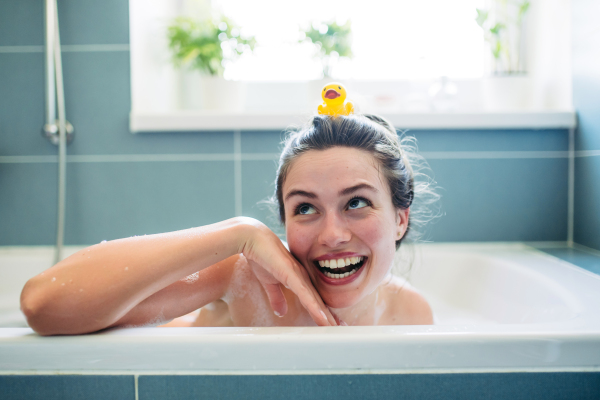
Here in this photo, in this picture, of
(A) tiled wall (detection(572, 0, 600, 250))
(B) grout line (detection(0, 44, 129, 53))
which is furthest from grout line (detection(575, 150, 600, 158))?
(B) grout line (detection(0, 44, 129, 53))

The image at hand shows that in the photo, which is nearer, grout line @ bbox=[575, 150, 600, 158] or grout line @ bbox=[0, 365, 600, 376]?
grout line @ bbox=[0, 365, 600, 376]

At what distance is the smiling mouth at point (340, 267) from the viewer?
0.80 m

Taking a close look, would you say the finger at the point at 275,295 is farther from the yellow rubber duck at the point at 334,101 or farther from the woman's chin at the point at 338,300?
the yellow rubber duck at the point at 334,101

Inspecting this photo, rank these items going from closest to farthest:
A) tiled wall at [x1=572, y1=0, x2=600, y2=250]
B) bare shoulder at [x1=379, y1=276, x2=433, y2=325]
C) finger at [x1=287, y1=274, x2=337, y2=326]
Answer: finger at [x1=287, y1=274, x2=337, y2=326] → bare shoulder at [x1=379, y1=276, x2=433, y2=325] → tiled wall at [x1=572, y1=0, x2=600, y2=250]

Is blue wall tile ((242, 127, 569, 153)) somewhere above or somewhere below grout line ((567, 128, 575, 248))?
above

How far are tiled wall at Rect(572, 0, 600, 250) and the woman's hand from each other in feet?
3.24

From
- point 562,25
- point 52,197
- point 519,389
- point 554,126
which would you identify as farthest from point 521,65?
point 52,197

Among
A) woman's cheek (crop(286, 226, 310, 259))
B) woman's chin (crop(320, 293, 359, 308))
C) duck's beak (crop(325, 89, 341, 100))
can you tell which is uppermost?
duck's beak (crop(325, 89, 341, 100))

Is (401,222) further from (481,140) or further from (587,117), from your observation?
(587,117)

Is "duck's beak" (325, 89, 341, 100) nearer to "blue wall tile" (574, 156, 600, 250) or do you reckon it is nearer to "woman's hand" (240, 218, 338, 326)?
"woman's hand" (240, 218, 338, 326)

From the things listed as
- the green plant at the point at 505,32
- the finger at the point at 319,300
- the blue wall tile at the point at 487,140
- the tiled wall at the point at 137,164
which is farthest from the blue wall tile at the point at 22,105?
the green plant at the point at 505,32

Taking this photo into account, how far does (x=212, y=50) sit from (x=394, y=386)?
1.28 meters

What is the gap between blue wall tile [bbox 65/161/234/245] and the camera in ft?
4.83

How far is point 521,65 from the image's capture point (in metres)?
1.67
